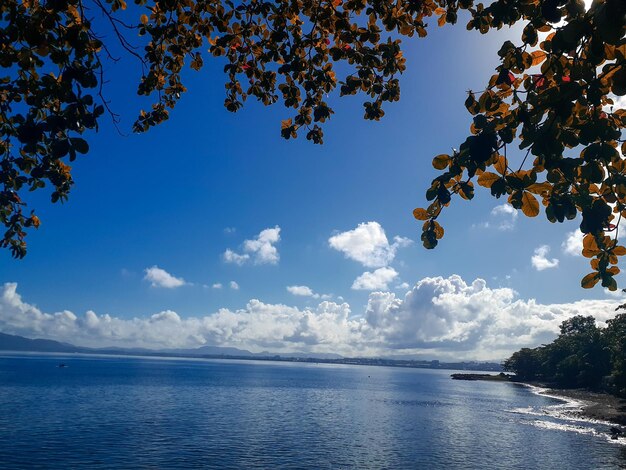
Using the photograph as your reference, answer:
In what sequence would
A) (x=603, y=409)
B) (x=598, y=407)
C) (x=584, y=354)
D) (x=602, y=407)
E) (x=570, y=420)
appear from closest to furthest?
(x=570, y=420)
(x=603, y=409)
(x=602, y=407)
(x=598, y=407)
(x=584, y=354)

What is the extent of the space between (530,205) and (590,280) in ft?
3.30

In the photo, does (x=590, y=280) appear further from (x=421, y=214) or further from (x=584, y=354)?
(x=584, y=354)

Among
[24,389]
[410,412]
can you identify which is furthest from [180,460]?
[24,389]

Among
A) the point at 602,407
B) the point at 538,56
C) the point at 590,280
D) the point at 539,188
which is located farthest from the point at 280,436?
the point at 602,407

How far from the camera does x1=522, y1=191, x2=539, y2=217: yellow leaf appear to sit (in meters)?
3.56

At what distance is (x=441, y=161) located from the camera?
3.90m

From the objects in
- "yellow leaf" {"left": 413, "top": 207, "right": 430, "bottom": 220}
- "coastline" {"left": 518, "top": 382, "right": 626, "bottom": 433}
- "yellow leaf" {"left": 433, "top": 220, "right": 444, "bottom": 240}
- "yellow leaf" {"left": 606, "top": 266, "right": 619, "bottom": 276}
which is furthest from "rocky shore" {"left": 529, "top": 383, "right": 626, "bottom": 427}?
"yellow leaf" {"left": 413, "top": 207, "right": 430, "bottom": 220}

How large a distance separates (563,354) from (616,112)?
16191 centimetres

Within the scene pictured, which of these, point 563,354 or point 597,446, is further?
point 563,354

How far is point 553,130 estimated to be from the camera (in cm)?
324

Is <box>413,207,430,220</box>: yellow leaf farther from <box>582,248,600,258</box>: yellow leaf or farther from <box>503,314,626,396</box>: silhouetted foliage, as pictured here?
<box>503,314,626,396</box>: silhouetted foliage

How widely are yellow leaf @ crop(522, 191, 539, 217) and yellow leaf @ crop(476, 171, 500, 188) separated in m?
0.28

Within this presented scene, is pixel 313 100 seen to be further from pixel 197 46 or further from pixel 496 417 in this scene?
pixel 496 417

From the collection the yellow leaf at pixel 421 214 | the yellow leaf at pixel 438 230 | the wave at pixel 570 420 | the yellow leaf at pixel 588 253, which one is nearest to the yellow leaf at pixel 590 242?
the yellow leaf at pixel 588 253
